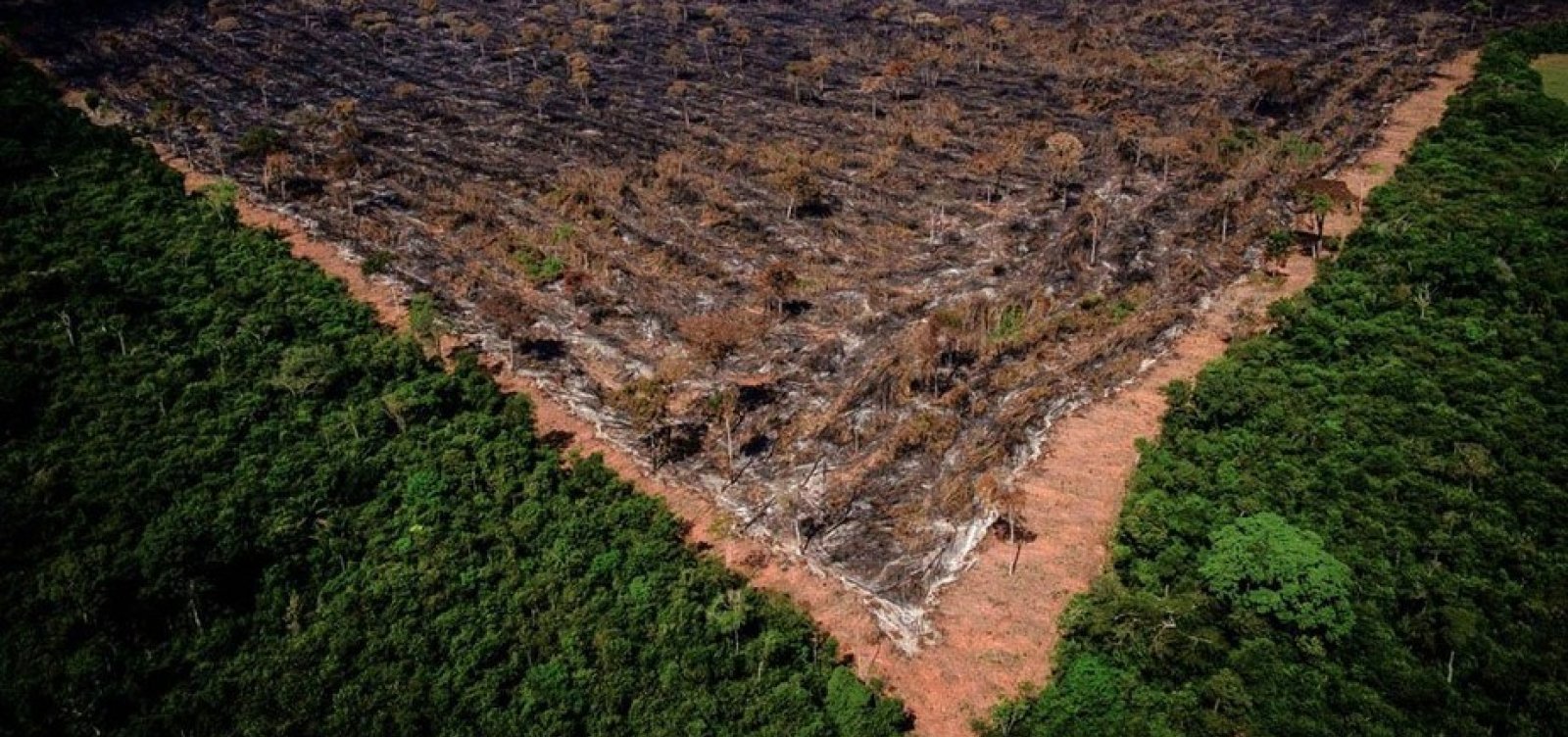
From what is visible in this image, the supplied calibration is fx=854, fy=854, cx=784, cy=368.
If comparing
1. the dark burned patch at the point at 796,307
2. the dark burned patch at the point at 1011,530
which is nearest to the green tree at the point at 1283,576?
the dark burned patch at the point at 1011,530

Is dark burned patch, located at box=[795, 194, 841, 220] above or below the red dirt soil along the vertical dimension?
above

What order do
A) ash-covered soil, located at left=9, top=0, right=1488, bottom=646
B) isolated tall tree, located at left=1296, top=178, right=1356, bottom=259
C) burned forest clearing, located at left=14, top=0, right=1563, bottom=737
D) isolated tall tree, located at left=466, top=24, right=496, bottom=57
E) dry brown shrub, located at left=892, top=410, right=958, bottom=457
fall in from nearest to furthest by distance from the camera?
burned forest clearing, located at left=14, top=0, right=1563, bottom=737 < dry brown shrub, located at left=892, top=410, right=958, bottom=457 < ash-covered soil, located at left=9, top=0, right=1488, bottom=646 < isolated tall tree, located at left=1296, top=178, right=1356, bottom=259 < isolated tall tree, located at left=466, top=24, right=496, bottom=57

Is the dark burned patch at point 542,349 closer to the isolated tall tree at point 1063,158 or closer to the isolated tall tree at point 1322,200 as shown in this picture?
the isolated tall tree at point 1063,158

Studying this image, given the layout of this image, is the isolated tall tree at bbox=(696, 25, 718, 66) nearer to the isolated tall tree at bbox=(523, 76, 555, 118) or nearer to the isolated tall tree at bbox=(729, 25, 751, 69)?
the isolated tall tree at bbox=(729, 25, 751, 69)

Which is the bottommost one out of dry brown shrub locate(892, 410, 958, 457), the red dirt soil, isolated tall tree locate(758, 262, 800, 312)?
the red dirt soil

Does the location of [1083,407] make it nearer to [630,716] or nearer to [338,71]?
[630,716]

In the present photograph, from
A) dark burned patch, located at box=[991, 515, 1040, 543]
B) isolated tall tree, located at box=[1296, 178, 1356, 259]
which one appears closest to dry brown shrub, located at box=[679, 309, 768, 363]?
dark burned patch, located at box=[991, 515, 1040, 543]

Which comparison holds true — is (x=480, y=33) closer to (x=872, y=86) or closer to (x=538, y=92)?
(x=538, y=92)
